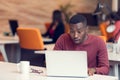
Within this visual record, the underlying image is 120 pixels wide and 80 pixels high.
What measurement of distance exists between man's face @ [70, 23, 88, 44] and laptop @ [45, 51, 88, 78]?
648 millimetres

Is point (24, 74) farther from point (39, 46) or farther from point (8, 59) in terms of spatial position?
point (8, 59)

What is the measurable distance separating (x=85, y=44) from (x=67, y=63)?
786 millimetres

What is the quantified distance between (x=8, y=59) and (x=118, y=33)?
8.71 feet

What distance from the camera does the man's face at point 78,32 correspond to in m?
3.18

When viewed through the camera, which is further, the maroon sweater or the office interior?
the office interior

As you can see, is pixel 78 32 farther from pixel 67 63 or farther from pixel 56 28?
pixel 56 28

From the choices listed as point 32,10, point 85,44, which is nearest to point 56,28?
point 32,10

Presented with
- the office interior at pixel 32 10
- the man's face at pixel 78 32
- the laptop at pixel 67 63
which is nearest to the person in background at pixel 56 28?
the office interior at pixel 32 10

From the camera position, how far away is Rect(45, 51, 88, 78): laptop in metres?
2.54

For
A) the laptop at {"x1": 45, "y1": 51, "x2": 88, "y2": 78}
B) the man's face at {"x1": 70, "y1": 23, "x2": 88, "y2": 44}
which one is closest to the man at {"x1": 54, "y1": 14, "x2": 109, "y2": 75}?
the man's face at {"x1": 70, "y1": 23, "x2": 88, "y2": 44}

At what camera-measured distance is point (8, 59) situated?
663 cm

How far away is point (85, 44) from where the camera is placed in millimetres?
3320

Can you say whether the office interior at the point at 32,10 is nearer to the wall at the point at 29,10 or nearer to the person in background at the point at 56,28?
the wall at the point at 29,10

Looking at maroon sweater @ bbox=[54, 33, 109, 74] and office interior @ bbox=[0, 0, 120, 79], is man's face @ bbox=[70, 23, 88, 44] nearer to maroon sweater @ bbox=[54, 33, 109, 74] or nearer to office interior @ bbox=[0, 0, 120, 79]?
maroon sweater @ bbox=[54, 33, 109, 74]
